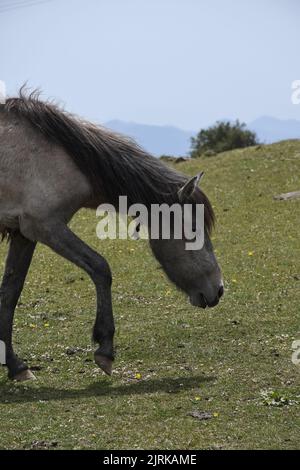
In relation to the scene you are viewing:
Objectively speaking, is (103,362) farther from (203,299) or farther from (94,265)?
(203,299)

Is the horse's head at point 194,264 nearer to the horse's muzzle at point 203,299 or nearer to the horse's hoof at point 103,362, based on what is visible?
the horse's muzzle at point 203,299

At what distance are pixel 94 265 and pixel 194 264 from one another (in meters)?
1.26

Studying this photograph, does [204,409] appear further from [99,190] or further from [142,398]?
[99,190]

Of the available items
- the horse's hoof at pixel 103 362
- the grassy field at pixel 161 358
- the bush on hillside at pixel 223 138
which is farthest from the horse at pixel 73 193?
the bush on hillside at pixel 223 138

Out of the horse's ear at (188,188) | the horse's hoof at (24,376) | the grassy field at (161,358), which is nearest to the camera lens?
the grassy field at (161,358)

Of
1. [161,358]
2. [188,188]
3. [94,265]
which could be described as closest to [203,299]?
[161,358]

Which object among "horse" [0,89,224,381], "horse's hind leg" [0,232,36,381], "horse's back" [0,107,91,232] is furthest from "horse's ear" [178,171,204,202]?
"horse's hind leg" [0,232,36,381]

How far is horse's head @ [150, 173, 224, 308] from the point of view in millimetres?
10031

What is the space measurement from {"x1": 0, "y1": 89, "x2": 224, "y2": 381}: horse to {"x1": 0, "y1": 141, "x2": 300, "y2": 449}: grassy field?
69 cm

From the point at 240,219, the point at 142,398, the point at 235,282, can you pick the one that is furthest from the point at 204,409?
the point at 240,219

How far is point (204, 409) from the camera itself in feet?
27.7

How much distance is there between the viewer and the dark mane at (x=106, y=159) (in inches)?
379

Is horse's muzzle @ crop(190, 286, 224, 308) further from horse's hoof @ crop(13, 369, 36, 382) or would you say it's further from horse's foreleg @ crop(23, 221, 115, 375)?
horse's hoof @ crop(13, 369, 36, 382)

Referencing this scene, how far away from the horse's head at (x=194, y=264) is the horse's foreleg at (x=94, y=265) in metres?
0.91
